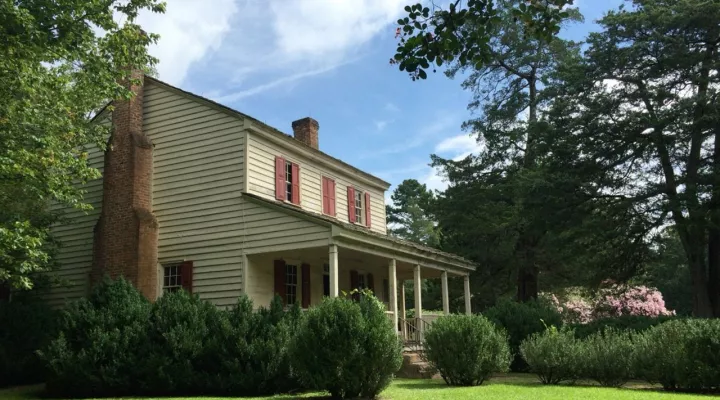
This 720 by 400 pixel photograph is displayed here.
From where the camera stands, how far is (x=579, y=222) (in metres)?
23.6

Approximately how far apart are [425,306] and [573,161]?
20231mm

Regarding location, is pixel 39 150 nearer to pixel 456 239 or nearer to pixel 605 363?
pixel 605 363

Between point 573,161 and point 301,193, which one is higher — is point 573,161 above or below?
above

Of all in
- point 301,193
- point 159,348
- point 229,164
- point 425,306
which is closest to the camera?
point 159,348

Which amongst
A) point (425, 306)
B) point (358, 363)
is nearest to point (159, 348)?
point (358, 363)

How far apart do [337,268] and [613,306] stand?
961 inches

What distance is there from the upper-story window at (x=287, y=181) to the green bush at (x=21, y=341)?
6.87m

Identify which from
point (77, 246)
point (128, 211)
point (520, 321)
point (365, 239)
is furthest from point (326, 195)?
point (77, 246)

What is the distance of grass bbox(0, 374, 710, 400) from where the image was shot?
11.1 meters

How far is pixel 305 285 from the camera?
18.7m

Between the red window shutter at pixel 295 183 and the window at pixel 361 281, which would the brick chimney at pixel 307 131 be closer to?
the red window shutter at pixel 295 183

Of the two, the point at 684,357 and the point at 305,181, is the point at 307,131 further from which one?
the point at 684,357

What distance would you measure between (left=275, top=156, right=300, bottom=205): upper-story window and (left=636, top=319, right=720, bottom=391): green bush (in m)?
10.4

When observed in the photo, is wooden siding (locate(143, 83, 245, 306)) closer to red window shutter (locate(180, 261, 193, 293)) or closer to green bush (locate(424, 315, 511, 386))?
red window shutter (locate(180, 261, 193, 293))
